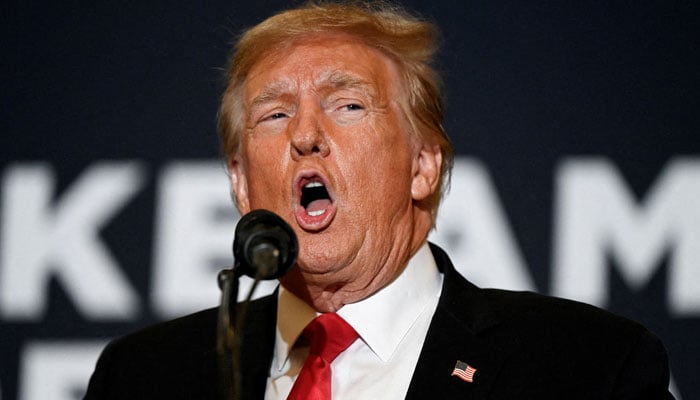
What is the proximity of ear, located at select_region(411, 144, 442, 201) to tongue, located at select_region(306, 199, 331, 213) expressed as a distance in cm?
20

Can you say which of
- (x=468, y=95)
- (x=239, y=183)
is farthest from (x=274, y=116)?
(x=468, y=95)

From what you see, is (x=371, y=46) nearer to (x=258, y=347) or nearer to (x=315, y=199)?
(x=315, y=199)

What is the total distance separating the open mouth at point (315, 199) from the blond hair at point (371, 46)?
242 mm

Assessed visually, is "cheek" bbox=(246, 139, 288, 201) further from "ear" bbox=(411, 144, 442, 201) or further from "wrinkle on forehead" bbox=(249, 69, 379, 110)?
"ear" bbox=(411, 144, 442, 201)

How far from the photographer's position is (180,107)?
3154 mm

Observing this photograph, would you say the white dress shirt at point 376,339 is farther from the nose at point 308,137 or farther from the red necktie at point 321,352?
the nose at point 308,137

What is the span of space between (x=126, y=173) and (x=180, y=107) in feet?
0.81

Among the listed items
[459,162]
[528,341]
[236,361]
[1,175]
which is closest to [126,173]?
[1,175]

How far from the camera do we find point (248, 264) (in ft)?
5.19

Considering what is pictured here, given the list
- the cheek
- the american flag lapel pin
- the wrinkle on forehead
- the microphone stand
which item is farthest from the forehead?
the microphone stand

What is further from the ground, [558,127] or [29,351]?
[558,127]

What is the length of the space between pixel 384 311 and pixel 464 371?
23 centimetres

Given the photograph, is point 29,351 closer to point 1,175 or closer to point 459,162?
point 1,175

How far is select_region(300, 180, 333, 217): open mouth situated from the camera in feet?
7.16
